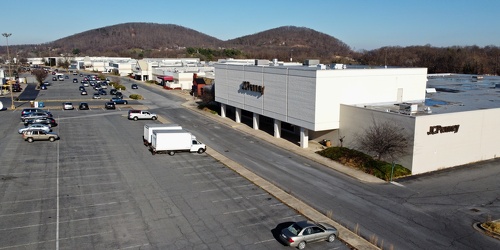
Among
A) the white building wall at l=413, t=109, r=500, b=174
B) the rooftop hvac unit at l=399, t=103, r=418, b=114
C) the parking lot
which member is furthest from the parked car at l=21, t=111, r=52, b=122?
the white building wall at l=413, t=109, r=500, b=174

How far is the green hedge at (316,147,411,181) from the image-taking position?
35.1 meters

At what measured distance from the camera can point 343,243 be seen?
2220 cm

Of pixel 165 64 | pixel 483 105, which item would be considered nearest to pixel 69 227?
pixel 483 105

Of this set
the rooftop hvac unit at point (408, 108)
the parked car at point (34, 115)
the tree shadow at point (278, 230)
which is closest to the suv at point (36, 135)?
the parked car at point (34, 115)

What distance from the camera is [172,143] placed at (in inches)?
1550

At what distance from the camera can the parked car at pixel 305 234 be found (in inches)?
835

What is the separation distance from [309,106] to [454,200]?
1783 cm

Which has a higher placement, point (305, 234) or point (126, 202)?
point (305, 234)

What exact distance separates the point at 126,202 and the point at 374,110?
82.8 feet

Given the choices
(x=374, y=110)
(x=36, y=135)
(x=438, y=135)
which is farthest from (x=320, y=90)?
(x=36, y=135)

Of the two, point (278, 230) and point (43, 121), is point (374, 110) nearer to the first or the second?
point (278, 230)

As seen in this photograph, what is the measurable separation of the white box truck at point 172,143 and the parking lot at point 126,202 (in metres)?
0.87

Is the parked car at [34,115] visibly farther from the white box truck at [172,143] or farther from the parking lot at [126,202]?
the white box truck at [172,143]

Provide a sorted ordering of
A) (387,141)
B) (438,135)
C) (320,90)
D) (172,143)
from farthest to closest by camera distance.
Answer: (320,90), (172,143), (438,135), (387,141)
